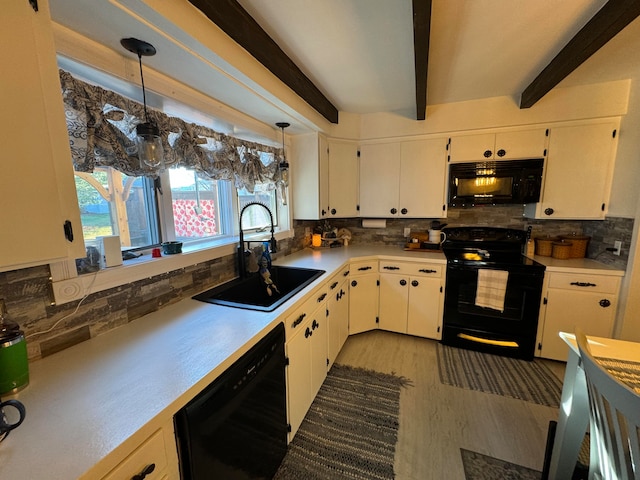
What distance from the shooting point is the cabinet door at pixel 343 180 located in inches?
115

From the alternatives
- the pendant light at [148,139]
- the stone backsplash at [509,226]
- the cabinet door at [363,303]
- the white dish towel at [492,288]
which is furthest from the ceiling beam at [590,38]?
the pendant light at [148,139]

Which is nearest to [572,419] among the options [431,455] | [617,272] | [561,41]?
[431,455]

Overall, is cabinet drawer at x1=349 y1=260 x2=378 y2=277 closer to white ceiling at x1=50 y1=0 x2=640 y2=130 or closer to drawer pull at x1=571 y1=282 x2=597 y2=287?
white ceiling at x1=50 y1=0 x2=640 y2=130

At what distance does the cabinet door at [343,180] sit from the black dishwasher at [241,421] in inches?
74.9

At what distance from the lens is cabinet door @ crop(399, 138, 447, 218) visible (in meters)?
2.74

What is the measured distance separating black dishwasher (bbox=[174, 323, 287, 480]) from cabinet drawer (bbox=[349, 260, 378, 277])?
140 cm

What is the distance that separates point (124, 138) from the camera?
1250 mm

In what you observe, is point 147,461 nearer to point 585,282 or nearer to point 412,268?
point 412,268

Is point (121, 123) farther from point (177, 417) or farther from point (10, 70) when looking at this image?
point (177, 417)

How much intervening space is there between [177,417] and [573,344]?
1.58 metres

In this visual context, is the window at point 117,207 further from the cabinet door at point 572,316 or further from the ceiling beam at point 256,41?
the cabinet door at point 572,316

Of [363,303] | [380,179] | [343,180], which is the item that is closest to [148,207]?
[343,180]

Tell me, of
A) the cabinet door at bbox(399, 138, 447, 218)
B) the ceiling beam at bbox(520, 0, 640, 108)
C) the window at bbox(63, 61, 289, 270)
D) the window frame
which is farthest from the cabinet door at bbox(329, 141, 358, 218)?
the ceiling beam at bbox(520, 0, 640, 108)

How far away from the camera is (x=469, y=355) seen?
248cm
